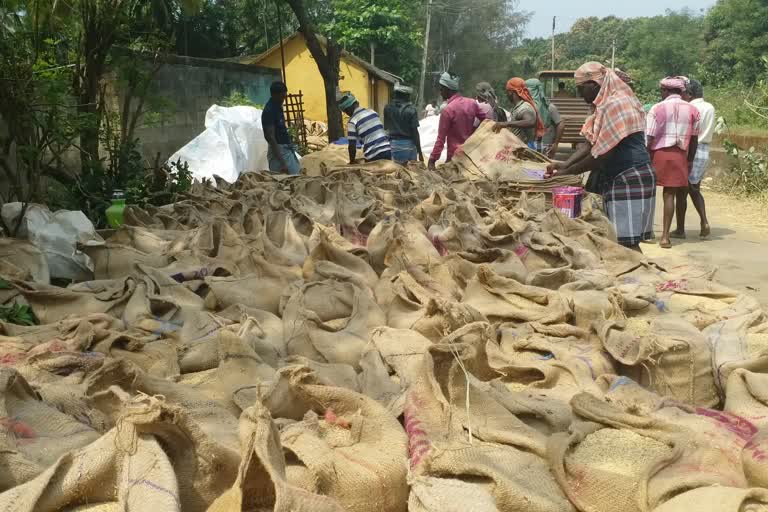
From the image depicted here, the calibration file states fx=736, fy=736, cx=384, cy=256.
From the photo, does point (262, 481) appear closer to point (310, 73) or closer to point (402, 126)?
point (402, 126)

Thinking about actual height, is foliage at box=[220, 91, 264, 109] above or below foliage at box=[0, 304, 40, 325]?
above

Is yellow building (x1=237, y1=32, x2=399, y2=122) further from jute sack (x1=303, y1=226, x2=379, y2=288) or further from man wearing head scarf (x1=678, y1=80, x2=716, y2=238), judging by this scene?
jute sack (x1=303, y1=226, x2=379, y2=288)

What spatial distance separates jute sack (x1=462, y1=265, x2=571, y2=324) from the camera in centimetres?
293

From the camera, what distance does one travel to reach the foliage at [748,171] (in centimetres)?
1068

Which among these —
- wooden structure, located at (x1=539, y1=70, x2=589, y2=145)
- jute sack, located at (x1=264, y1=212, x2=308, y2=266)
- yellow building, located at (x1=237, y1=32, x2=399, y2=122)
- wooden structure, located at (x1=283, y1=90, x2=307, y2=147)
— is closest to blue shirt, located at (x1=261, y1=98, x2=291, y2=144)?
jute sack, located at (x1=264, y1=212, x2=308, y2=266)

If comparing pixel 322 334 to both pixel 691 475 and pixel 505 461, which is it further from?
pixel 691 475

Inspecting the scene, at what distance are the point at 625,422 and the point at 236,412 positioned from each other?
1043mm

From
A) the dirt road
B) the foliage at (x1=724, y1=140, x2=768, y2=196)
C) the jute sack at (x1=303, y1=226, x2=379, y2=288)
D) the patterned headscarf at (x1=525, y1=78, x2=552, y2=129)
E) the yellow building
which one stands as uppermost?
the yellow building

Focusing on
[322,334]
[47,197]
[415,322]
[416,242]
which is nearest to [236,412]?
[322,334]

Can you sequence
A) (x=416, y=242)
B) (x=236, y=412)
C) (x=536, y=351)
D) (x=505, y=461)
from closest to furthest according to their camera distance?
(x=505, y=461) < (x=236, y=412) < (x=536, y=351) < (x=416, y=242)

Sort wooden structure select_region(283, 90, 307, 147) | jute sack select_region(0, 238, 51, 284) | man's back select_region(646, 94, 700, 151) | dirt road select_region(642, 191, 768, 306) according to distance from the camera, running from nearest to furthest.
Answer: jute sack select_region(0, 238, 51, 284) → dirt road select_region(642, 191, 768, 306) → man's back select_region(646, 94, 700, 151) → wooden structure select_region(283, 90, 307, 147)

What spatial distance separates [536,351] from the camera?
103 inches

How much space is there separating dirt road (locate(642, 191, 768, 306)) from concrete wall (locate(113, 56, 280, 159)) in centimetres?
683

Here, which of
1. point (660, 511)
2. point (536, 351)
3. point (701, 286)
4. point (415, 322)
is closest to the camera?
point (660, 511)
